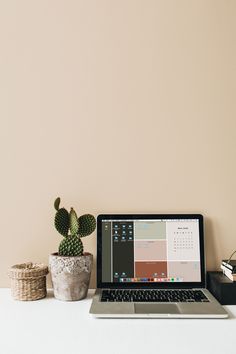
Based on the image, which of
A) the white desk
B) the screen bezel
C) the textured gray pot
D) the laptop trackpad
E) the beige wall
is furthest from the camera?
the beige wall

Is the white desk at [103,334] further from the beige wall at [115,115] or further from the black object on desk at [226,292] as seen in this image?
the beige wall at [115,115]

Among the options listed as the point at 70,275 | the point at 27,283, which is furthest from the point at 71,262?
the point at 27,283

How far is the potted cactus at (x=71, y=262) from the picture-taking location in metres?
1.16

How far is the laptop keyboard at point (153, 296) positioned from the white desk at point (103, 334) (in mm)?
92

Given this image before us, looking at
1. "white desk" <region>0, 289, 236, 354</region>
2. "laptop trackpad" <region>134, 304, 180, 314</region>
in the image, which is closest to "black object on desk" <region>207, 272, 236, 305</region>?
"white desk" <region>0, 289, 236, 354</region>

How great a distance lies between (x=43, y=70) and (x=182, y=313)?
981 millimetres

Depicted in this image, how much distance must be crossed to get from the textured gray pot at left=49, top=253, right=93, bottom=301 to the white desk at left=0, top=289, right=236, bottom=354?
0.07 meters

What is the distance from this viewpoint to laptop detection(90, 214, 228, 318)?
4.12 ft

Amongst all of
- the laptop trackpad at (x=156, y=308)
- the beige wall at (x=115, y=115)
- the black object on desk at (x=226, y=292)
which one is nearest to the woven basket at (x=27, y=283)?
the beige wall at (x=115, y=115)

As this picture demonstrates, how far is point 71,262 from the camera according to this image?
1.16 metres

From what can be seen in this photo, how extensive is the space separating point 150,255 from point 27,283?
1.39ft

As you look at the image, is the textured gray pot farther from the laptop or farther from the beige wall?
the beige wall

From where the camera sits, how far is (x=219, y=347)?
844 millimetres

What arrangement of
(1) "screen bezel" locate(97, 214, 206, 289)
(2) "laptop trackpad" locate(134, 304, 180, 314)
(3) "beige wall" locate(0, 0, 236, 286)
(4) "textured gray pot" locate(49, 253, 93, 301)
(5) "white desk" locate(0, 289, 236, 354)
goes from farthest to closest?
(3) "beige wall" locate(0, 0, 236, 286) → (1) "screen bezel" locate(97, 214, 206, 289) → (4) "textured gray pot" locate(49, 253, 93, 301) → (2) "laptop trackpad" locate(134, 304, 180, 314) → (5) "white desk" locate(0, 289, 236, 354)
